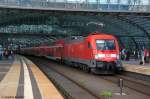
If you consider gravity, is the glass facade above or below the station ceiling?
above

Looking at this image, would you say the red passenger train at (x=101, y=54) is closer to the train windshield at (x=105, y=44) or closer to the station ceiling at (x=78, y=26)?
the train windshield at (x=105, y=44)

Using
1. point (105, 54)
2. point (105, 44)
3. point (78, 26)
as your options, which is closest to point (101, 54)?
point (105, 54)

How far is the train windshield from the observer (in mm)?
34750

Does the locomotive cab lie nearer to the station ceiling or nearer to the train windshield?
the train windshield

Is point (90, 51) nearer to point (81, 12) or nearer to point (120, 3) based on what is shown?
point (81, 12)

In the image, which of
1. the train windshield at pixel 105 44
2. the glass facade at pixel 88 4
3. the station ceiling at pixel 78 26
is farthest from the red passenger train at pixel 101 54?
the station ceiling at pixel 78 26

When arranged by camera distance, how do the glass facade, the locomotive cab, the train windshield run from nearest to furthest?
1. the locomotive cab
2. the train windshield
3. the glass facade

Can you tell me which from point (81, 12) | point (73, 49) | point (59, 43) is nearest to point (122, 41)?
point (59, 43)

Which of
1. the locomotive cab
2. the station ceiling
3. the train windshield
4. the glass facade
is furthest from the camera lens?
the station ceiling

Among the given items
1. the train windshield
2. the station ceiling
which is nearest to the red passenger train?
the train windshield

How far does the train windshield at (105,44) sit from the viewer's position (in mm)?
34750

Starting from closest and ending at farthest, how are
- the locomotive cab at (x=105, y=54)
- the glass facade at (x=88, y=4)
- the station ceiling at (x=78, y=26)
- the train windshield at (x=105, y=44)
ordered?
the locomotive cab at (x=105, y=54), the train windshield at (x=105, y=44), the glass facade at (x=88, y=4), the station ceiling at (x=78, y=26)

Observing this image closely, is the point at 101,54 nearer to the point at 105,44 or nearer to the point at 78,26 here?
the point at 105,44

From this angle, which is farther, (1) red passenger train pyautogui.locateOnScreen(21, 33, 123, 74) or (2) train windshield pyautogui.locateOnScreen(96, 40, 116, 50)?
(2) train windshield pyautogui.locateOnScreen(96, 40, 116, 50)
